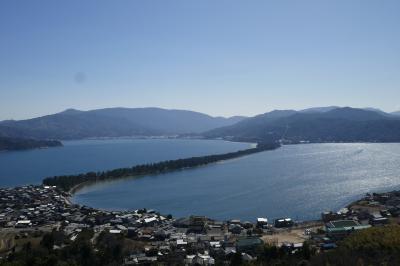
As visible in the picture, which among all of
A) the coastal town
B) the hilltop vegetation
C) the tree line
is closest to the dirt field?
the coastal town

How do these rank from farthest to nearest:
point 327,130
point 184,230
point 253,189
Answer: point 327,130 < point 253,189 < point 184,230

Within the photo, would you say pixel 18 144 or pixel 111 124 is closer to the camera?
pixel 18 144

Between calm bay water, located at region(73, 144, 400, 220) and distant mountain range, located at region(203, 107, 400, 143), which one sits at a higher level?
distant mountain range, located at region(203, 107, 400, 143)

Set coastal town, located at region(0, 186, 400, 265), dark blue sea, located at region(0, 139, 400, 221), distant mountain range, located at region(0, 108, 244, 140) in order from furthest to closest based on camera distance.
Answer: distant mountain range, located at region(0, 108, 244, 140)
dark blue sea, located at region(0, 139, 400, 221)
coastal town, located at region(0, 186, 400, 265)

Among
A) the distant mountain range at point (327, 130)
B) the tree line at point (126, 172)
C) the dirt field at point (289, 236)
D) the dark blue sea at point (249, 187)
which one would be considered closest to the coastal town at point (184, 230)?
the dirt field at point (289, 236)

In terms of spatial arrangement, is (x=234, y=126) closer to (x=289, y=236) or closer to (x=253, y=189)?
(x=253, y=189)

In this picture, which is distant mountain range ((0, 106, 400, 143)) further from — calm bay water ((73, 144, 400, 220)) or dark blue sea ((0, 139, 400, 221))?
calm bay water ((73, 144, 400, 220))

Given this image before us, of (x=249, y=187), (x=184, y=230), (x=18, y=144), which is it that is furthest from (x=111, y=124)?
(x=184, y=230)
